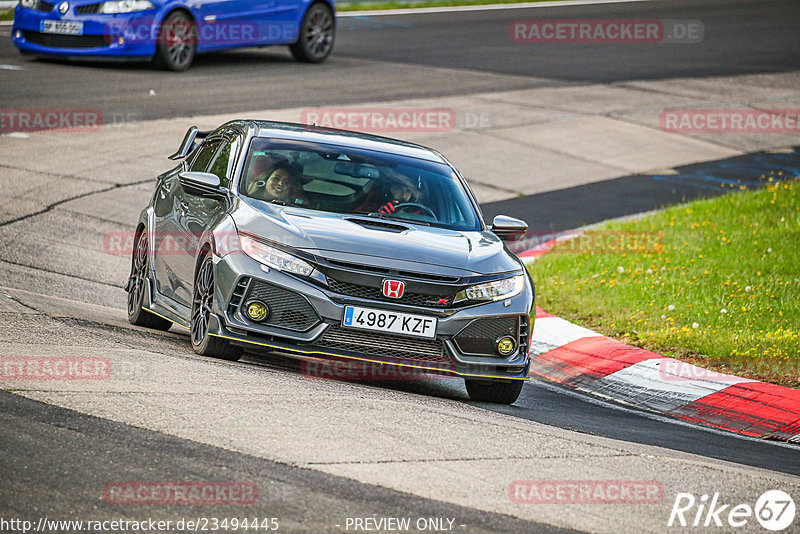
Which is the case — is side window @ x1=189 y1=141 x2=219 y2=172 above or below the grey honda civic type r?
above

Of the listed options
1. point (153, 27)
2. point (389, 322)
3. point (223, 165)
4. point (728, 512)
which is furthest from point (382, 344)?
point (153, 27)

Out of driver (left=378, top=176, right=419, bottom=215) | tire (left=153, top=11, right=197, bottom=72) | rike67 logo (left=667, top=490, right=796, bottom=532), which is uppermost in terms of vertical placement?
tire (left=153, top=11, right=197, bottom=72)

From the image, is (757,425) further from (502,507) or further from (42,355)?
(42,355)

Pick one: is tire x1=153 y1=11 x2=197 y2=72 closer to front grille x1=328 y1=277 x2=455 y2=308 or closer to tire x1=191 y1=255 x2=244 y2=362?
tire x1=191 y1=255 x2=244 y2=362

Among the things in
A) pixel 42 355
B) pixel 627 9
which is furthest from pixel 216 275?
pixel 627 9

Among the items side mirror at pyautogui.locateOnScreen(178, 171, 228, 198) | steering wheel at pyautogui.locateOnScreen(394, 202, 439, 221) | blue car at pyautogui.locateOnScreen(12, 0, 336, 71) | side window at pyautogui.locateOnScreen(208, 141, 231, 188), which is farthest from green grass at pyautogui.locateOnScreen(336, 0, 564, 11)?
side mirror at pyautogui.locateOnScreen(178, 171, 228, 198)

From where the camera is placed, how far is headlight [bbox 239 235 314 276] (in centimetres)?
733

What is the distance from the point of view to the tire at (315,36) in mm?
22828

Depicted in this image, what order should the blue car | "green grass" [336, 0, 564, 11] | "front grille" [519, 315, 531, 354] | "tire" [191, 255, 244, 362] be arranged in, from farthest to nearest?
"green grass" [336, 0, 564, 11], the blue car, "front grille" [519, 315, 531, 354], "tire" [191, 255, 244, 362]

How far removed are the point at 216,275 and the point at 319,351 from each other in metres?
0.83

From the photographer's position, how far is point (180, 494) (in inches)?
192

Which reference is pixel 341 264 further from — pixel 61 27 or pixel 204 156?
pixel 61 27

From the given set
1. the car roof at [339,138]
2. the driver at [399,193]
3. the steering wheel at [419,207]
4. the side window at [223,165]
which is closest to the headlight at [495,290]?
the steering wheel at [419,207]

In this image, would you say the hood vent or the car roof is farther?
the car roof
